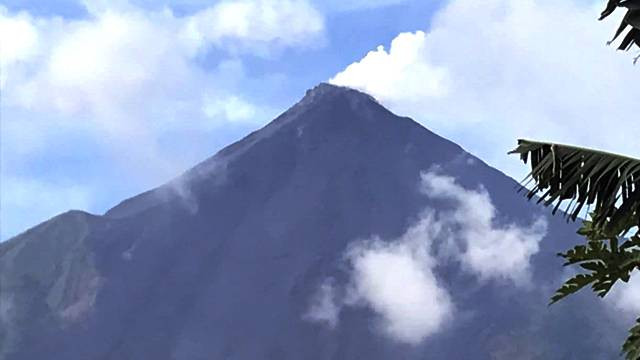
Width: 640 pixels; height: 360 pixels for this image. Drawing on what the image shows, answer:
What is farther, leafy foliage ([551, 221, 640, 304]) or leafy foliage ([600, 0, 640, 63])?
leafy foliage ([551, 221, 640, 304])

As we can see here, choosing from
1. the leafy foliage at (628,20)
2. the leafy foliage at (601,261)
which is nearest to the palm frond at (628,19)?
the leafy foliage at (628,20)

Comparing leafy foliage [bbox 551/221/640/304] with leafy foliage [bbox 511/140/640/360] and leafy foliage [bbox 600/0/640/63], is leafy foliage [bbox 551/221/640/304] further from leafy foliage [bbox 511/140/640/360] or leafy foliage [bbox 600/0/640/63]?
leafy foliage [bbox 600/0/640/63]

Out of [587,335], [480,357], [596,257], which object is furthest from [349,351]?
[596,257]

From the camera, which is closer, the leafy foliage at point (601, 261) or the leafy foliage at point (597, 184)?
the leafy foliage at point (597, 184)

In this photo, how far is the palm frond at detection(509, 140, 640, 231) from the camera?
758cm

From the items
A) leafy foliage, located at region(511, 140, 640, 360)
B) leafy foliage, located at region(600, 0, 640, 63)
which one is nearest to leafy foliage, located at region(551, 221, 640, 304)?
leafy foliage, located at region(511, 140, 640, 360)

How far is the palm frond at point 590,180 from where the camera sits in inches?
299

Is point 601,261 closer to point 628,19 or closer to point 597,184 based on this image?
point 597,184

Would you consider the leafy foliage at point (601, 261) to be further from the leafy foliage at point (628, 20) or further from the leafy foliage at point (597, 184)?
the leafy foliage at point (628, 20)

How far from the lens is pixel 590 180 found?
25.4ft

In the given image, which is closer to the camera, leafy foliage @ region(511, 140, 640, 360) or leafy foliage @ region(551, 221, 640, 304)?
leafy foliage @ region(511, 140, 640, 360)

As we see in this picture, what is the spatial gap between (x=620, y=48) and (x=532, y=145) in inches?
44.2

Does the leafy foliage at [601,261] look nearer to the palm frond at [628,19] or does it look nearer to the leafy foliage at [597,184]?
the leafy foliage at [597,184]

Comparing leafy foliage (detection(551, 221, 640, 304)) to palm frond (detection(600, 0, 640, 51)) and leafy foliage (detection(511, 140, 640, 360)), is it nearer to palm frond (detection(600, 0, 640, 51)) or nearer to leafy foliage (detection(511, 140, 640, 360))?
leafy foliage (detection(511, 140, 640, 360))
